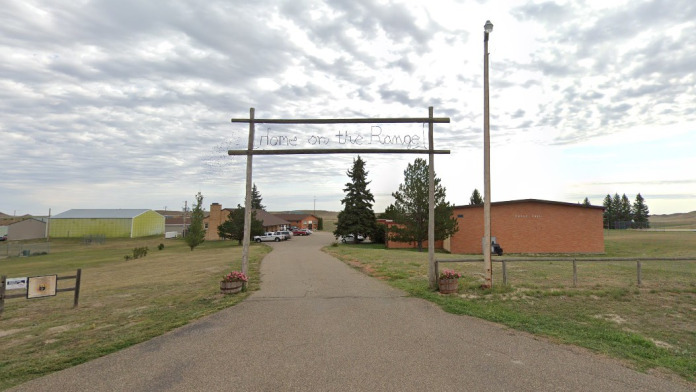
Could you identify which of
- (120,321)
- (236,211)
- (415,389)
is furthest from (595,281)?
(236,211)

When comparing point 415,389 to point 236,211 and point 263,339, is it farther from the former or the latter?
point 236,211

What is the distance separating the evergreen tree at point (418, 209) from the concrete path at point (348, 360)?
25.7 meters

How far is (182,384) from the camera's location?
16.1ft

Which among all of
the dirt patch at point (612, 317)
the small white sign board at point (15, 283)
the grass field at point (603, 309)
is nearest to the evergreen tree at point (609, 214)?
the grass field at point (603, 309)

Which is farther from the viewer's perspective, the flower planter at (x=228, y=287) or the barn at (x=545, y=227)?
the barn at (x=545, y=227)

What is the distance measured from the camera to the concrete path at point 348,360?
485 centimetres

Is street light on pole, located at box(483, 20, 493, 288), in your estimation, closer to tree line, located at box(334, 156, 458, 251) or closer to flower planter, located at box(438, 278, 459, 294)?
flower planter, located at box(438, 278, 459, 294)

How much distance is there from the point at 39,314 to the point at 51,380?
8.74 metres

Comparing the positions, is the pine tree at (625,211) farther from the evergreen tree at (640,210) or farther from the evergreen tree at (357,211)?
the evergreen tree at (357,211)

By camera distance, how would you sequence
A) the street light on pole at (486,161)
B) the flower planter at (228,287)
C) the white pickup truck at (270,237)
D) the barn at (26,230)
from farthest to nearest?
1. the barn at (26,230)
2. the white pickup truck at (270,237)
3. the flower planter at (228,287)
4. the street light on pole at (486,161)

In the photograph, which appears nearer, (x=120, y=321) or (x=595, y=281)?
(x=120, y=321)

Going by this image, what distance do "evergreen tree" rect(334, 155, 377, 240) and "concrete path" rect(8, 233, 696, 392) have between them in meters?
37.0

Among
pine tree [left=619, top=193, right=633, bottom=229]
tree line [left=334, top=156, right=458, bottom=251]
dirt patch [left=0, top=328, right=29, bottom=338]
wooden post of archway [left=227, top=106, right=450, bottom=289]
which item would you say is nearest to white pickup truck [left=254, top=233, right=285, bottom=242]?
tree line [left=334, top=156, right=458, bottom=251]

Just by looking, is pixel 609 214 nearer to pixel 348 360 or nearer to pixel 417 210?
pixel 417 210
